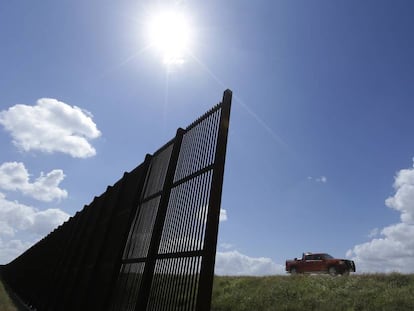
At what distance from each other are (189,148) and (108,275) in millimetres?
3341

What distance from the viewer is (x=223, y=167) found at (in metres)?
4.84

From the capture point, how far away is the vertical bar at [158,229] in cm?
530

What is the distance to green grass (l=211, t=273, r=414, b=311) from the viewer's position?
47.5ft

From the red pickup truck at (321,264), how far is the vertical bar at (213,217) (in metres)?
19.9

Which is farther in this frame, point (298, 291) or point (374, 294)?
point (298, 291)

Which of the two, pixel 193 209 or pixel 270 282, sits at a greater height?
pixel 270 282

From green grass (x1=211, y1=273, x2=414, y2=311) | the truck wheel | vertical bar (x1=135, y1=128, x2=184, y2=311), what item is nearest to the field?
A: green grass (x1=211, y1=273, x2=414, y2=311)

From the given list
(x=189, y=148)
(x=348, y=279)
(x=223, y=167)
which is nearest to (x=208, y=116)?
(x=189, y=148)

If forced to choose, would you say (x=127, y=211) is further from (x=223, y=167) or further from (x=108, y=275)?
(x=223, y=167)

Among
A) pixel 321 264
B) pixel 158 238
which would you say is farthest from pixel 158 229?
pixel 321 264

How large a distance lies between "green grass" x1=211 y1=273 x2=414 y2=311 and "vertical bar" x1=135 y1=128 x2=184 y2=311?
1164 centimetres

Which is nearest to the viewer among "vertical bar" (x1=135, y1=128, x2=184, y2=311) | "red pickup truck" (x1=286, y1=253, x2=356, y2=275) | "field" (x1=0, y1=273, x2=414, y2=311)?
"vertical bar" (x1=135, y1=128, x2=184, y2=311)

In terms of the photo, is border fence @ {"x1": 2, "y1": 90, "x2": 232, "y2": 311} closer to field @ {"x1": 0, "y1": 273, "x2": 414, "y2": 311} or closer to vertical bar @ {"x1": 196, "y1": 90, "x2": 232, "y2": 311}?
vertical bar @ {"x1": 196, "y1": 90, "x2": 232, "y2": 311}

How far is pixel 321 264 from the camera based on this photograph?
2305 centimetres
